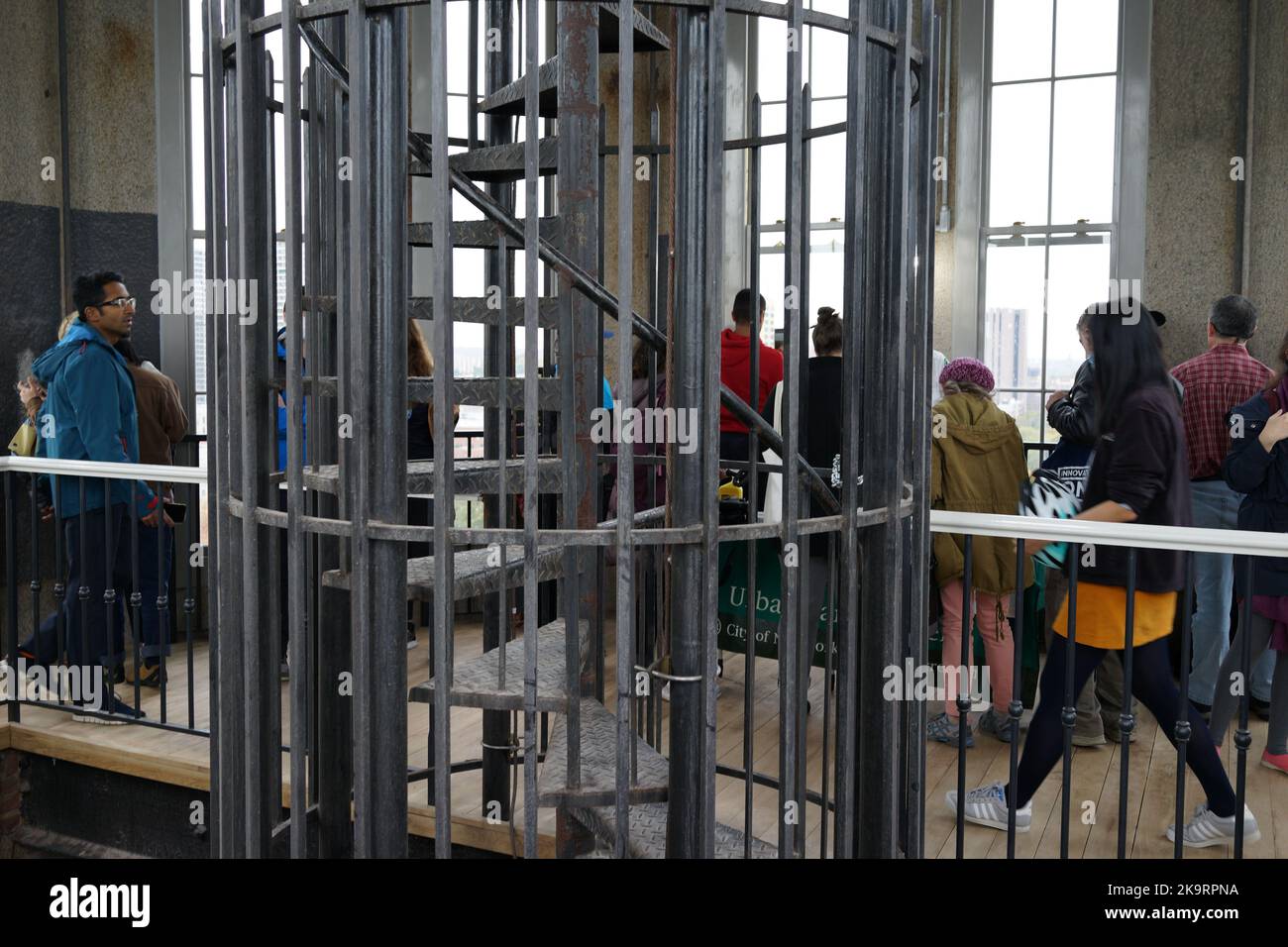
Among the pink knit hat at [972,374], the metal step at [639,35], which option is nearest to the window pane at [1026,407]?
the pink knit hat at [972,374]

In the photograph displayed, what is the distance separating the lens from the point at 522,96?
100 inches

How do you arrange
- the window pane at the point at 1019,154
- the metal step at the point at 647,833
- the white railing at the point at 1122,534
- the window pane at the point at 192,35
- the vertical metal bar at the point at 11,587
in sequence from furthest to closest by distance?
1. the window pane at the point at 1019,154
2. the window pane at the point at 192,35
3. the vertical metal bar at the point at 11,587
4. the white railing at the point at 1122,534
5. the metal step at the point at 647,833

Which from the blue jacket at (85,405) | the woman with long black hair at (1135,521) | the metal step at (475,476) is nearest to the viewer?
the metal step at (475,476)

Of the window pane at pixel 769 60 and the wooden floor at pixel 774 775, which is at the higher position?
the window pane at pixel 769 60

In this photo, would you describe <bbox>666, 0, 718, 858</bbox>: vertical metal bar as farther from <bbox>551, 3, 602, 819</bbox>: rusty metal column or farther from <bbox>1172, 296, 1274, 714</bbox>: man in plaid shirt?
<bbox>1172, 296, 1274, 714</bbox>: man in plaid shirt

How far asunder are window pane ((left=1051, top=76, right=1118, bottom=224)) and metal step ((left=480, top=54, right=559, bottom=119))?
474cm

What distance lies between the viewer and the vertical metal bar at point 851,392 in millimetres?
1949

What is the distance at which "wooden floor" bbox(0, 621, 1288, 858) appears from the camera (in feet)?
10.8

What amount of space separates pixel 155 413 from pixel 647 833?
3.34 metres

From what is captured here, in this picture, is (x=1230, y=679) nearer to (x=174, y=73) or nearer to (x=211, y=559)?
(x=211, y=559)

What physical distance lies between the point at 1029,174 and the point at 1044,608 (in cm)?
326

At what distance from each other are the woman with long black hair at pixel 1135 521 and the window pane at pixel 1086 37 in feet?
13.5

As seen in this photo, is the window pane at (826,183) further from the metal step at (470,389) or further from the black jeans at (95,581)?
the metal step at (470,389)
